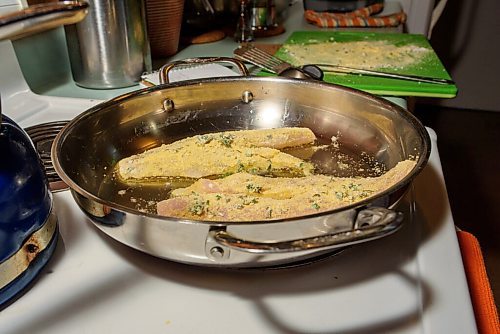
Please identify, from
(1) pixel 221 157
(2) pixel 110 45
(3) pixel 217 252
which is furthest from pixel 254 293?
(2) pixel 110 45

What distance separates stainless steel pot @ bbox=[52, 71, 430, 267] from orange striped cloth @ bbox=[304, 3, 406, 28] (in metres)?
0.71

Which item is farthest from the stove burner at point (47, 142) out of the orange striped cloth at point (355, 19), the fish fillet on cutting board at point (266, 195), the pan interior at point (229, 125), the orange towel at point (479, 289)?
the orange striped cloth at point (355, 19)

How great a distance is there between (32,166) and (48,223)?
0.05 metres

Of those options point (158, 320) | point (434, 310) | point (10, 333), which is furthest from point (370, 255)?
point (10, 333)

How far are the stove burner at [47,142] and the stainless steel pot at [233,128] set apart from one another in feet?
0.10

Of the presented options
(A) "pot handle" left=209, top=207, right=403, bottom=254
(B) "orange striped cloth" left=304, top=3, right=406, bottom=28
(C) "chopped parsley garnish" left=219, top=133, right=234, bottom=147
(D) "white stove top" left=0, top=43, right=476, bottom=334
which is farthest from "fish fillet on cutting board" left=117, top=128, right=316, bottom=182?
(B) "orange striped cloth" left=304, top=3, right=406, bottom=28

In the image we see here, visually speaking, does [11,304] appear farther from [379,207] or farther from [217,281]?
[379,207]

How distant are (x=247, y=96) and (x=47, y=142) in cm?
26

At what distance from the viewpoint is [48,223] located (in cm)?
42

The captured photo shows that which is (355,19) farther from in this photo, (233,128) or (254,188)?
(254,188)

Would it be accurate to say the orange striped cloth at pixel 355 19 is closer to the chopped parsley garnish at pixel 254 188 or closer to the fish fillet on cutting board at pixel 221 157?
the fish fillet on cutting board at pixel 221 157

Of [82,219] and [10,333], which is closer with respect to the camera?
[10,333]

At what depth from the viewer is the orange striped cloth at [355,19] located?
1284 mm

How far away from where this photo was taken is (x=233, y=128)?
67cm
